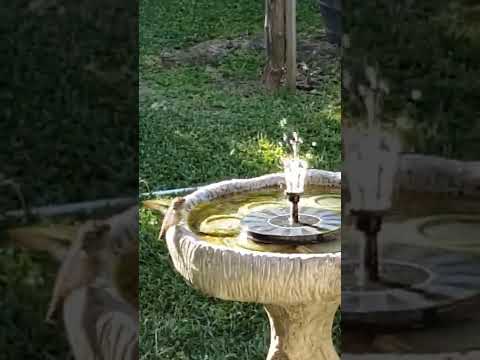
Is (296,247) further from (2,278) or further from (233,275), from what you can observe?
(2,278)

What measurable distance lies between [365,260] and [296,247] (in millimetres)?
1123

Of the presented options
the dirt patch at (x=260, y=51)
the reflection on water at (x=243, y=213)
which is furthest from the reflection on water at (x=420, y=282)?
the dirt patch at (x=260, y=51)

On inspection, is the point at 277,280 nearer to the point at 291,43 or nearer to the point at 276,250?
the point at 276,250

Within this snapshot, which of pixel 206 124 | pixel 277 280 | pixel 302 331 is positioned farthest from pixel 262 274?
pixel 206 124

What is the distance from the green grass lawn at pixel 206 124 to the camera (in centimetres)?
429

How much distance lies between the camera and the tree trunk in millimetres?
5281

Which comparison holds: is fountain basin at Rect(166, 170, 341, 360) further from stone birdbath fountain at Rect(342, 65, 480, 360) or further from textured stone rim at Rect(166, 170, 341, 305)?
stone birdbath fountain at Rect(342, 65, 480, 360)

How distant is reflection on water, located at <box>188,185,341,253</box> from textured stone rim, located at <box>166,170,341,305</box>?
6.2 inches

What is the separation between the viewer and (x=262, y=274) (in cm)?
246

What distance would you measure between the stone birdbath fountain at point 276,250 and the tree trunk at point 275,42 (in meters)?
2.11

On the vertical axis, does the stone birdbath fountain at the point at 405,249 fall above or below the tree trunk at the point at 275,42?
below

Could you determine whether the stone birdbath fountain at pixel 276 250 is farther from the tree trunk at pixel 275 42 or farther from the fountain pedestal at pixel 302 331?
the tree trunk at pixel 275 42

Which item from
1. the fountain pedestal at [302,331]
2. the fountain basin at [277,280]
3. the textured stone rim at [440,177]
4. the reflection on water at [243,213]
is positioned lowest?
the fountain pedestal at [302,331]

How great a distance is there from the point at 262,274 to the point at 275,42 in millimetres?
3147
